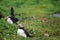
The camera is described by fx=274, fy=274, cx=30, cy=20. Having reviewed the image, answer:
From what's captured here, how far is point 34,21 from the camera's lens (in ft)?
81.9

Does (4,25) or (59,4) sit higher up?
(4,25)

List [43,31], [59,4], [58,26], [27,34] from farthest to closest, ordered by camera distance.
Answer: [59,4] → [58,26] → [43,31] → [27,34]

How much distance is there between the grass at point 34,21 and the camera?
1946 centimetres

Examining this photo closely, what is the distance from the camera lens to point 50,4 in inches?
1452

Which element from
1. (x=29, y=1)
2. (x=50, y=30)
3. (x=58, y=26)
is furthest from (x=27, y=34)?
(x=29, y=1)

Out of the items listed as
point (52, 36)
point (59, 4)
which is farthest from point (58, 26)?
point (59, 4)

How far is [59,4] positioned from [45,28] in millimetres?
14822

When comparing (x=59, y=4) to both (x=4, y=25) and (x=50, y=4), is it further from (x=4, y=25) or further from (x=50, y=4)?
(x=4, y=25)

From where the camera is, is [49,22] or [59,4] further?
[59,4]

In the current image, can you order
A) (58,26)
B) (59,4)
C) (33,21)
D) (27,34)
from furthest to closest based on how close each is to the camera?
(59,4) → (33,21) → (58,26) → (27,34)

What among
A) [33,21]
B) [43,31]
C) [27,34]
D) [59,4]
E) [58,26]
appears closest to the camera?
[27,34]

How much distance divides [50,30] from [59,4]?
50.2ft

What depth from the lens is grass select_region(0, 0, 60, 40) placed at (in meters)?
19.5

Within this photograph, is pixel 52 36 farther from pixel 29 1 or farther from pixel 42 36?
pixel 29 1
